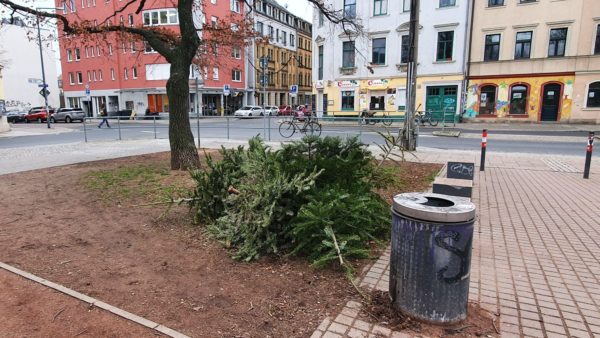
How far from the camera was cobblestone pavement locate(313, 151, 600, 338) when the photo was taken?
9.78 ft

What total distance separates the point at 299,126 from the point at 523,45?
19.9 m

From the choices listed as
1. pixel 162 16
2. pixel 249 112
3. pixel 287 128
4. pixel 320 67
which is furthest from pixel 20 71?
pixel 287 128

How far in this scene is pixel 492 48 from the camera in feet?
100.0

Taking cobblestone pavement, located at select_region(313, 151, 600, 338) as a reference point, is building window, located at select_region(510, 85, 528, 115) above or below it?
above

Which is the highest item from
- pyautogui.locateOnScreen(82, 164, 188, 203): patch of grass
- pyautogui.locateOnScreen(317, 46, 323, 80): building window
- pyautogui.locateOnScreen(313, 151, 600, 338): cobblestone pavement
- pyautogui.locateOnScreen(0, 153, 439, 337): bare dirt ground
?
pyautogui.locateOnScreen(317, 46, 323, 80): building window

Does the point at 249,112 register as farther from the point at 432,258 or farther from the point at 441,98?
the point at 432,258

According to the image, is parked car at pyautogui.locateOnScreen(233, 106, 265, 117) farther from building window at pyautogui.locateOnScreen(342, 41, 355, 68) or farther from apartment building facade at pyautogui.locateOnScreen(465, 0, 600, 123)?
apartment building facade at pyautogui.locateOnScreen(465, 0, 600, 123)

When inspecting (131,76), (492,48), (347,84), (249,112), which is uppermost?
(492,48)

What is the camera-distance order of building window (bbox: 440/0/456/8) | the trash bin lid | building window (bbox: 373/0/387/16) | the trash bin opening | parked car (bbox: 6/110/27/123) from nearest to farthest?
1. the trash bin lid
2. the trash bin opening
3. building window (bbox: 440/0/456/8)
4. building window (bbox: 373/0/387/16)
5. parked car (bbox: 6/110/27/123)

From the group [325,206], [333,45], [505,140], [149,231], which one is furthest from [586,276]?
[333,45]

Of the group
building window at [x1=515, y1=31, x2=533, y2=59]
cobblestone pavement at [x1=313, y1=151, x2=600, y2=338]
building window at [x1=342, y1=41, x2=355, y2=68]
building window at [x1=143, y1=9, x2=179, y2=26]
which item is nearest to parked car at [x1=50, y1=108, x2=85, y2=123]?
building window at [x1=143, y1=9, x2=179, y2=26]

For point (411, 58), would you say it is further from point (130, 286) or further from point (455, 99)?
point (455, 99)

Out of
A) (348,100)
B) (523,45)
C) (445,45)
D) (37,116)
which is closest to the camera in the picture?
(523,45)

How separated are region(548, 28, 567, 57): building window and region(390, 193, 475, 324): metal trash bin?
32.0 metres
